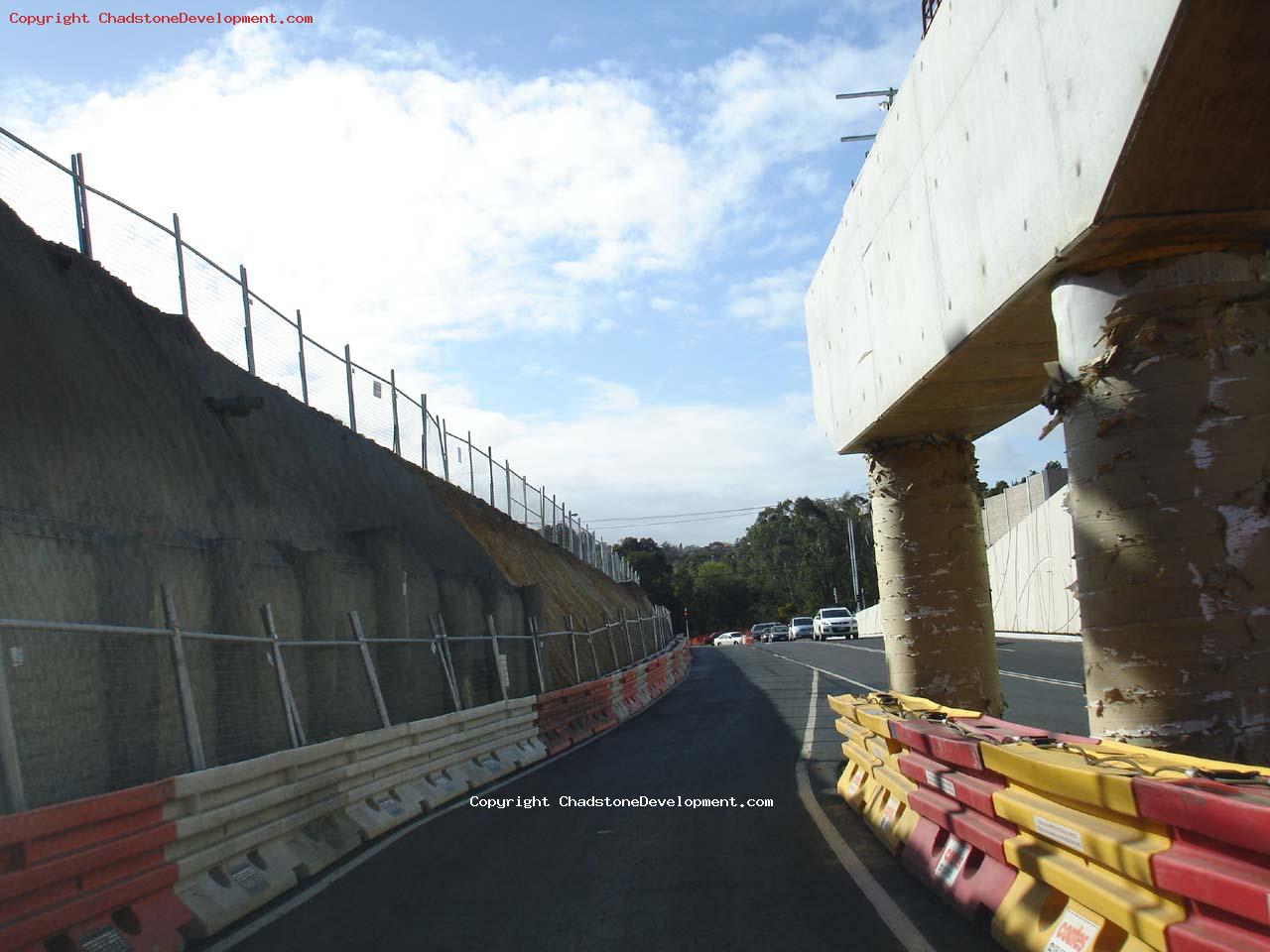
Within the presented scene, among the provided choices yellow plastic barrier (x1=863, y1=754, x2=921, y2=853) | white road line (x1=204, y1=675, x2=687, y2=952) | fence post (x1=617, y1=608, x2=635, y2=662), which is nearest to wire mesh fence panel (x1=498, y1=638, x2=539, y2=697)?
white road line (x1=204, y1=675, x2=687, y2=952)

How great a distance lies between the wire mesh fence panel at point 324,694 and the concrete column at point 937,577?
535 centimetres

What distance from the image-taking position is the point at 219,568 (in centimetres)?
1140

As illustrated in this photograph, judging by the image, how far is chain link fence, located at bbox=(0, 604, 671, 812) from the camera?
812 centimetres

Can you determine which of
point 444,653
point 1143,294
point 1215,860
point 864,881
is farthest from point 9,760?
point 444,653

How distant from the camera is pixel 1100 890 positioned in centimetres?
456

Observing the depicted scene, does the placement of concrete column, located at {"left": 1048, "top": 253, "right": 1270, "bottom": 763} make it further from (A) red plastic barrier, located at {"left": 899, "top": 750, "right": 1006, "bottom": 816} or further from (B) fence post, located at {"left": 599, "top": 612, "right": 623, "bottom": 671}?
(B) fence post, located at {"left": 599, "top": 612, "right": 623, "bottom": 671}

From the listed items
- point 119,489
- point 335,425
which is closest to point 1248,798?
point 119,489

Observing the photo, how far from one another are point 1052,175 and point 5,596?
7770 mm

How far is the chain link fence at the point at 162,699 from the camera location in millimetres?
8125

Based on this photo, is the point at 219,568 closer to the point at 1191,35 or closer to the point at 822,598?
the point at 1191,35

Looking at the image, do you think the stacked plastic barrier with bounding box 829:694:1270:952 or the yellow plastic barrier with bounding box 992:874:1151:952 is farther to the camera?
→ the yellow plastic barrier with bounding box 992:874:1151:952

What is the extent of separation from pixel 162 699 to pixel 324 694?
3.03 m

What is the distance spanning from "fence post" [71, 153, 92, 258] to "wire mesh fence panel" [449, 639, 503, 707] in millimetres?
→ 7077

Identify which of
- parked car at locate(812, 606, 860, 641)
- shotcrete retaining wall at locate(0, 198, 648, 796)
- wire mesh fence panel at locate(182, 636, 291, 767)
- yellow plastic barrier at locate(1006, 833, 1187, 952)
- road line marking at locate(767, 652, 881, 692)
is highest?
shotcrete retaining wall at locate(0, 198, 648, 796)
